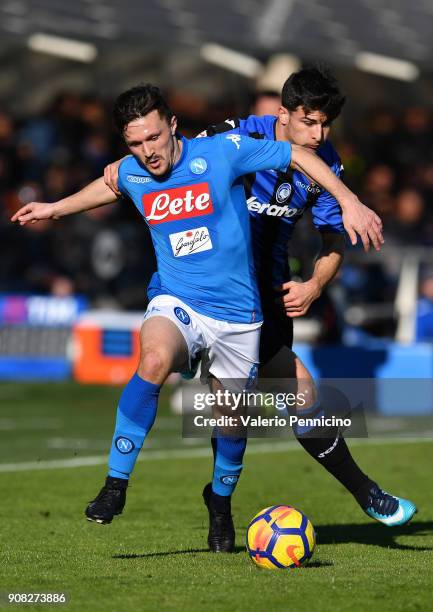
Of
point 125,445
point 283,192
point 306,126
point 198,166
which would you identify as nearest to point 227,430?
point 125,445

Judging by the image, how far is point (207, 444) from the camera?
42.5 feet

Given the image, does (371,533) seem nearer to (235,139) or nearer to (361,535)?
(361,535)

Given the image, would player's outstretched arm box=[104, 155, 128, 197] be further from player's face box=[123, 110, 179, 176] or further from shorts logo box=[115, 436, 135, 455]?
shorts logo box=[115, 436, 135, 455]

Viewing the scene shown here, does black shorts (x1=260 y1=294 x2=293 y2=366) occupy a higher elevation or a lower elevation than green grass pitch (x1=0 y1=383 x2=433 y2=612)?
higher

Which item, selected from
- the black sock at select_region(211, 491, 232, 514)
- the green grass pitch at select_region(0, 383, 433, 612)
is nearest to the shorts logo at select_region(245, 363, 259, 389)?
the black sock at select_region(211, 491, 232, 514)

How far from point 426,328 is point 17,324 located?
5361 millimetres

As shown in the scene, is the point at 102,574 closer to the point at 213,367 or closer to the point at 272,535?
the point at 272,535

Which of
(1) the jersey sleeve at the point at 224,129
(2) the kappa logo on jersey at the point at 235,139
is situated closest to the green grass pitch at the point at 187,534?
(2) the kappa logo on jersey at the point at 235,139

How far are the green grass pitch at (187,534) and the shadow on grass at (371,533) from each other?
10 millimetres

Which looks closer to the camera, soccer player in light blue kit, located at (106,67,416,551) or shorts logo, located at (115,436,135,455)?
shorts logo, located at (115,436,135,455)

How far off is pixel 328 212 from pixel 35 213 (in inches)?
65.0

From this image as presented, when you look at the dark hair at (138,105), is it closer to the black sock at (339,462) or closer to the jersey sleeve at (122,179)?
the jersey sleeve at (122,179)

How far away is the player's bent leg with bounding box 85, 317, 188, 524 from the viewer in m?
6.55

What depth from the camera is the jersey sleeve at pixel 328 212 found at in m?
7.46
